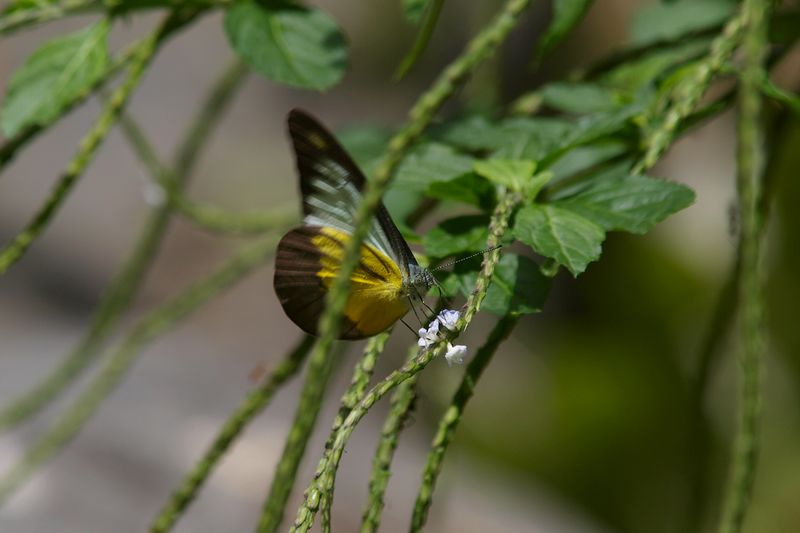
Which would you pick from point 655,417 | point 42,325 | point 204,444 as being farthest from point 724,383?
point 42,325

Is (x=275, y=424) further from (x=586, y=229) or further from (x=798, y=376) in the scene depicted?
(x=586, y=229)

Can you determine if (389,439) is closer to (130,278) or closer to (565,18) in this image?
(565,18)

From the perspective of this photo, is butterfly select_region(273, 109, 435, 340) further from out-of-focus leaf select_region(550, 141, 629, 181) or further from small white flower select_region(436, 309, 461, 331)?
out-of-focus leaf select_region(550, 141, 629, 181)

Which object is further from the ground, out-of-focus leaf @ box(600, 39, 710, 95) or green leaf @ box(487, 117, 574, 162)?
out-of-focus leaf @ box(600, 39, 710, 95)

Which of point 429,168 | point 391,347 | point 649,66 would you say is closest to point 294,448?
point 429,168

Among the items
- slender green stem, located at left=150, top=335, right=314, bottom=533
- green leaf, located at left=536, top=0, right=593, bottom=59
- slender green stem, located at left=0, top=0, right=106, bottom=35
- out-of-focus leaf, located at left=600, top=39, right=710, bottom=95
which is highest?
out-of-focus leaf, located at left=600, top=39, right=710, bottom=95

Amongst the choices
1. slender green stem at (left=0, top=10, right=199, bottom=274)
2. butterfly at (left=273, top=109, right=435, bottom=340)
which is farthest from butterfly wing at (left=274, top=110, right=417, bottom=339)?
slender green stem at (left=0, top=10, right=199, bottom=274)
